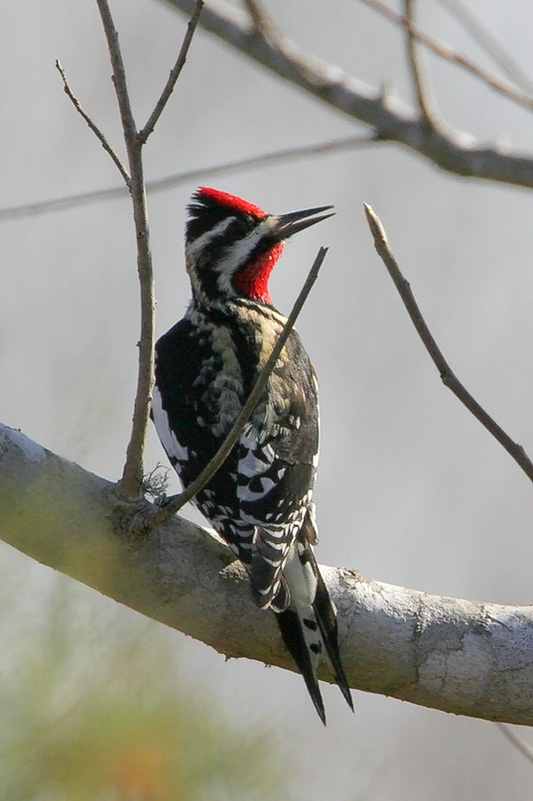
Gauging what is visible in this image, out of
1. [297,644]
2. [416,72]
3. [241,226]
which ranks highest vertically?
[416,72]

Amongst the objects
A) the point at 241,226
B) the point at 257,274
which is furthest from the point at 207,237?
the point at 257,274

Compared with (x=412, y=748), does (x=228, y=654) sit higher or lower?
higher

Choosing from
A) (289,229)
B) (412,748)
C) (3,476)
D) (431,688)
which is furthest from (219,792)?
(412,748)

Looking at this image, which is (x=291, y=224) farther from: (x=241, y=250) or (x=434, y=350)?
(x=434, y=350)

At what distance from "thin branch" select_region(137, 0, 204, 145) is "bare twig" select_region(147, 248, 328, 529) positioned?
0.51 metres

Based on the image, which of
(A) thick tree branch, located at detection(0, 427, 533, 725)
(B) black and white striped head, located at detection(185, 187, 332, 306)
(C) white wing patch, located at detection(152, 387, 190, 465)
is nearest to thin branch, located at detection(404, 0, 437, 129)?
(A) thick tree branch, located at detection(0, 427, 533, 725)

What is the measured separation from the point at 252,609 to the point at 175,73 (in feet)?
4.45

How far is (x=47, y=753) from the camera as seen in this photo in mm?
1405

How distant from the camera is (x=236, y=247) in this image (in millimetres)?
4535

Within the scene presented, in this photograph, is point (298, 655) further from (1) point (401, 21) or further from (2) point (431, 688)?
(1) point (401, 21)

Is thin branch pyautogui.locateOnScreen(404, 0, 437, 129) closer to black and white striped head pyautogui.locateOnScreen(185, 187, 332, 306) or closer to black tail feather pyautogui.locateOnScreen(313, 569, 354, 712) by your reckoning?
black tail feather pyautogui.locateOnScreen(313, 569, 354, 712)

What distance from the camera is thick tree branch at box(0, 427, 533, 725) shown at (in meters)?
2.70

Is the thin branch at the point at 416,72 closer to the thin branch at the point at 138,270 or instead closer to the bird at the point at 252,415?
the thin branch at the point at 138,270

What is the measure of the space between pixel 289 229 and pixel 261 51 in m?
→ 1.85
